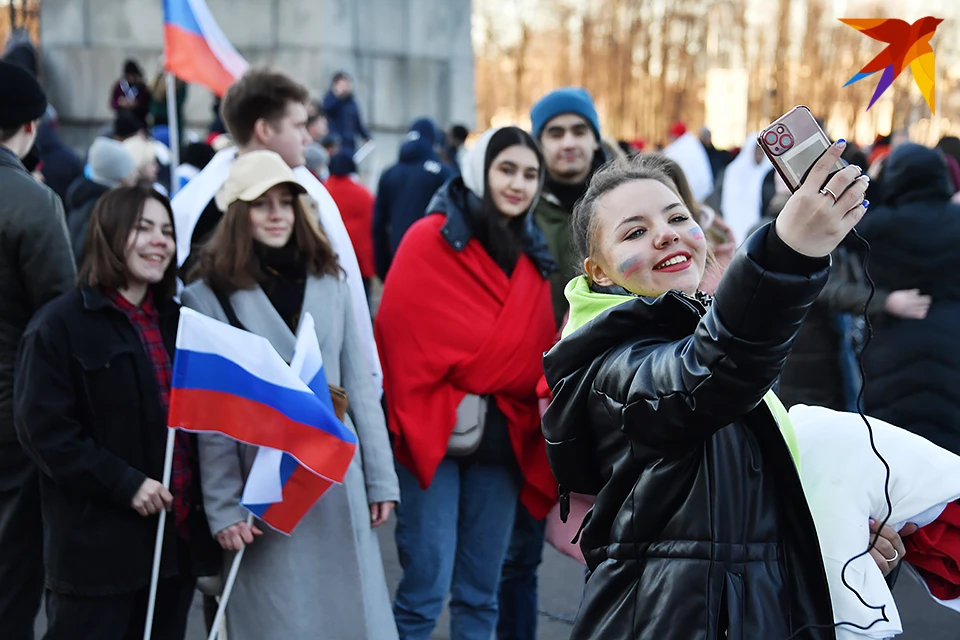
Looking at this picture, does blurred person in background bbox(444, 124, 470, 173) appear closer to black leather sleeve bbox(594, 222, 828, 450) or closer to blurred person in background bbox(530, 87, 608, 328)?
blurred person in background bbox(530, 87, 608, 328)

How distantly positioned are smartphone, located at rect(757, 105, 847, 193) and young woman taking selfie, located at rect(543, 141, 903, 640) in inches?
1.2

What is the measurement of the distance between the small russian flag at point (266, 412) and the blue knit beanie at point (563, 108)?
183 cm

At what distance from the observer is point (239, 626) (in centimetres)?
360

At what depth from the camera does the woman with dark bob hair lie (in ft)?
11.2

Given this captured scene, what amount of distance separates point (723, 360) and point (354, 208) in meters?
7.78

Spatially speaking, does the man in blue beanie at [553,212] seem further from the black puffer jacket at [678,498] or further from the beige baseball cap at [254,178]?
the black puffer jacket at [678,498]

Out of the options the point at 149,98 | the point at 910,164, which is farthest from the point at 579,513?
the point at 149,98

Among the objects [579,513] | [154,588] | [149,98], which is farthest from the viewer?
[149,98]

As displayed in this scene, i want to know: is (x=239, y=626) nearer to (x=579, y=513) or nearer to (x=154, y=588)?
(x=154, y=588)

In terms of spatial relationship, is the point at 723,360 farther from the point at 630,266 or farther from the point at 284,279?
the point at 284,279

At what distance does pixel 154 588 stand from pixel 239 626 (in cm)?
30

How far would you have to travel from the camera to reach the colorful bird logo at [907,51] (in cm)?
238

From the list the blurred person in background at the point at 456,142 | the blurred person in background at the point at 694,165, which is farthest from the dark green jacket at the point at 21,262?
the blurred person in background at the point at 456,142

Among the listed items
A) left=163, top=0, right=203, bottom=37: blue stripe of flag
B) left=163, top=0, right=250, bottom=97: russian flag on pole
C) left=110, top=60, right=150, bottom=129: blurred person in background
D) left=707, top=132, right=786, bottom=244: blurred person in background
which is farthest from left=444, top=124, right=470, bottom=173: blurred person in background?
left=163, top=0, right=203, bottom=37: blue stripe of flag
